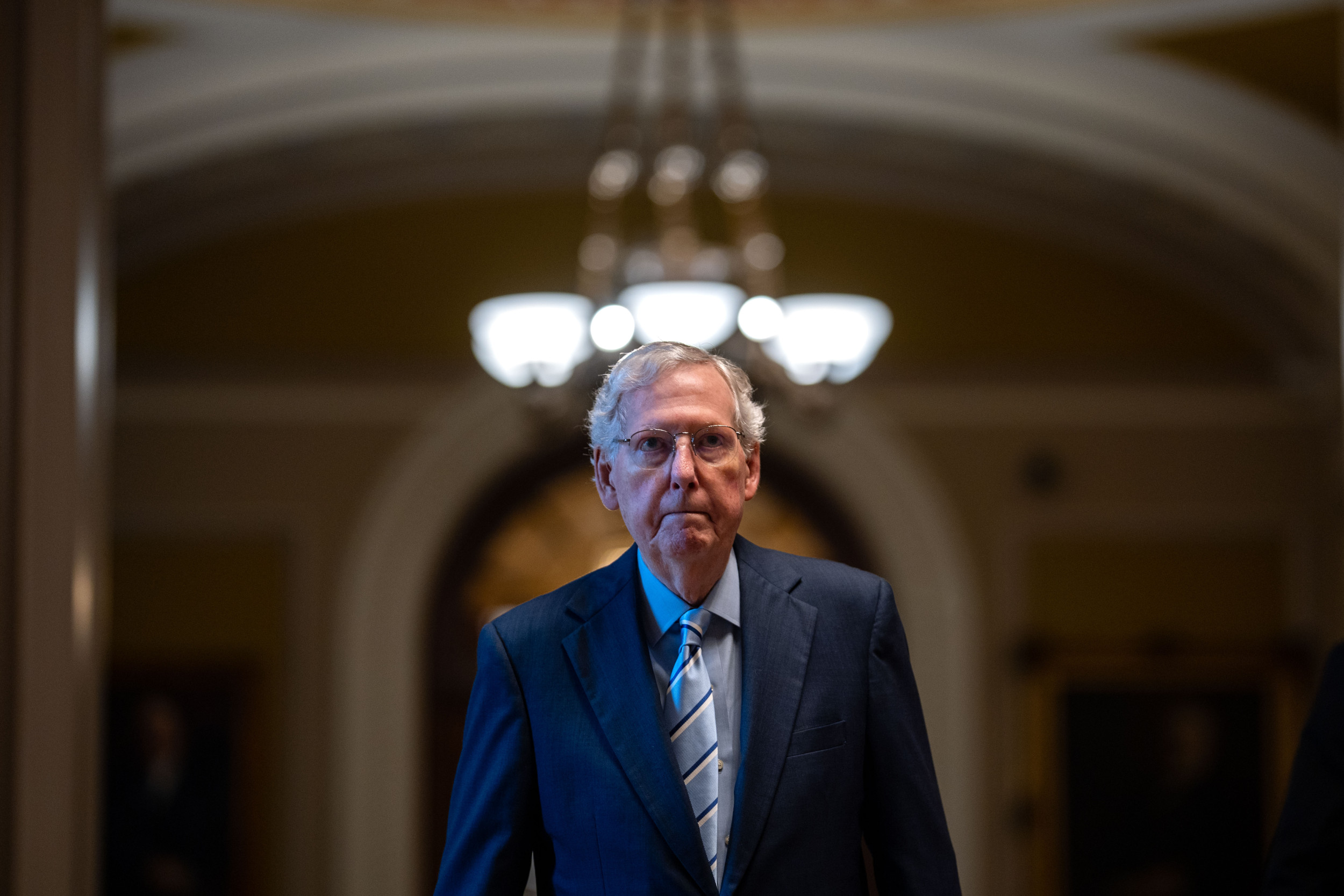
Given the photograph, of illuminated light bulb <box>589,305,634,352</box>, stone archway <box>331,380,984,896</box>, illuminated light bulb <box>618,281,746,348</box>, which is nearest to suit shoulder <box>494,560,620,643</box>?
illuminated light bulb <box>618,281,746,348</box>

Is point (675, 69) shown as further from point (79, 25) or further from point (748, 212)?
point (79, 25)

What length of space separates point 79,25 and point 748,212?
2.45 metres

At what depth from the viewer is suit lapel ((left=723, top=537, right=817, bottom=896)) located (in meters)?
1.46

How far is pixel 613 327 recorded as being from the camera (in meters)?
4.07

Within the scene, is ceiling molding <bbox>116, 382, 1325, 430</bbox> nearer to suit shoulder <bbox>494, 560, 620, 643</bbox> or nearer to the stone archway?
the stone archway

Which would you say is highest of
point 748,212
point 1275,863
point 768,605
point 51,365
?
point 748,212

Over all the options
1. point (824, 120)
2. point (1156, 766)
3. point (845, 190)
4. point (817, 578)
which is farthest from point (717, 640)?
point (1156, 766)

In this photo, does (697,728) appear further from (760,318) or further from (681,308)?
(760,318)

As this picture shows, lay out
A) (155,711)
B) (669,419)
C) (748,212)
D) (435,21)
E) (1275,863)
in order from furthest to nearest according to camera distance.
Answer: (155,711)
(435,21)
(748,212)
(1275,863)
(669,419)

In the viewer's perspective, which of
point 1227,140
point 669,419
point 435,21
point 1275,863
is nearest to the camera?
point 669,419

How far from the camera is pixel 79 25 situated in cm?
246

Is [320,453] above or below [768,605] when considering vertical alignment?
above

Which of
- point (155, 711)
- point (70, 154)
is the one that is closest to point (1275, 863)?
point (70, 154)

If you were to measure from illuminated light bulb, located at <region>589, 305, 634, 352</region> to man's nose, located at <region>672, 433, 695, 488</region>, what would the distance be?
2.57m
